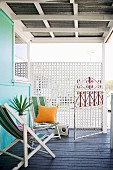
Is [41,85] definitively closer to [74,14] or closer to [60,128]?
[60,128]

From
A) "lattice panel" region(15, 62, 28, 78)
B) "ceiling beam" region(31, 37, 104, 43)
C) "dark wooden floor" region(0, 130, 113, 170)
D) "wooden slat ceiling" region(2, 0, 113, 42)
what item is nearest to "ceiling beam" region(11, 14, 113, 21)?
"wooden slat ceiling" region(2, 0, 113, 42)

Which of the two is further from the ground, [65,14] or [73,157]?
[65,14]

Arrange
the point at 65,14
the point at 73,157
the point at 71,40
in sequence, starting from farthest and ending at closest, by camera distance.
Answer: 1. the point at 71,40
2. the point at 65,14
3. the point at 73,157

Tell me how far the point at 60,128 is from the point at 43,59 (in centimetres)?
260

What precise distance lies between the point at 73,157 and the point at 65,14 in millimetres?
3010

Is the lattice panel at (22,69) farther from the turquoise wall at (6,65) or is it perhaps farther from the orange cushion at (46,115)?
the orange cushion at (46,115)

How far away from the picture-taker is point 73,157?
14.0 feet

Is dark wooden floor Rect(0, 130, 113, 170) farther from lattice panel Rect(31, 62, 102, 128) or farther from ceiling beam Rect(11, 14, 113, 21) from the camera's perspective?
ceiling beam Rect(11, 14, 113, 21)

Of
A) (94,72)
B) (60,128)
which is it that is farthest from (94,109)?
(60,128)

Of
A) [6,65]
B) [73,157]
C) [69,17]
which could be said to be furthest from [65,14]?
[73,157]

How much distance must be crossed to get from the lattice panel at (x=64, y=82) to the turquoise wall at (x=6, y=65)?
189 cm

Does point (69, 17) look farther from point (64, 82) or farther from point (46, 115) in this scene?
point (64, 82)

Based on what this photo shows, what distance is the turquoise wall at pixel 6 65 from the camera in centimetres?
462

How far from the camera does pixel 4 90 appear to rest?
15.6ft
